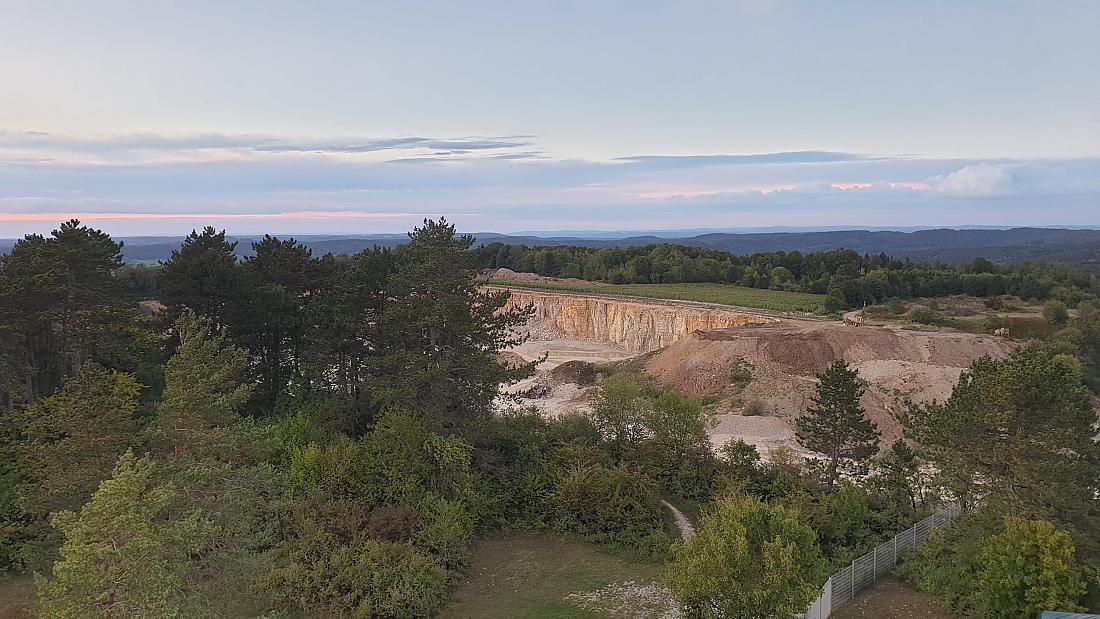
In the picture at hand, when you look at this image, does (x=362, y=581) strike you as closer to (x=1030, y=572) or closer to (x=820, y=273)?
(x=1030, y=572)

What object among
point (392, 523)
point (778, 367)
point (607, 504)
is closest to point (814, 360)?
point (778, 367)

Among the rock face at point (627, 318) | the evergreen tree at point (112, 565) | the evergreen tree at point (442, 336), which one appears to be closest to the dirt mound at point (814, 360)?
the rock face at point (627, 318)

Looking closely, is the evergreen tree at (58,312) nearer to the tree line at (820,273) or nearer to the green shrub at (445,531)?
the green shrub at (445,531)

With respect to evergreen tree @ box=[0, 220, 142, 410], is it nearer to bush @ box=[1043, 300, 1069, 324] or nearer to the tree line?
the tree line

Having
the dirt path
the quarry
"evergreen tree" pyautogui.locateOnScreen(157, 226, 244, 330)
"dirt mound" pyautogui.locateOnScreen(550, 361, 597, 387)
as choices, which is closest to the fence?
the dirt path

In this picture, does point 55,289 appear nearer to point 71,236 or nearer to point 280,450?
point 71,236

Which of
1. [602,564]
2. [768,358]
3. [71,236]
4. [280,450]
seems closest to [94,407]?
[280,450]

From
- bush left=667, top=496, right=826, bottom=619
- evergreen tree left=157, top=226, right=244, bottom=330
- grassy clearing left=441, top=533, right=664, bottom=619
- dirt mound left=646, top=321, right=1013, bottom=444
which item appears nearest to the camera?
bush left=667, top=496, right=826, bottom=619
